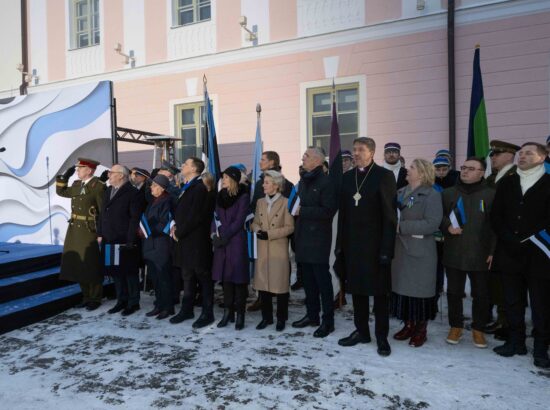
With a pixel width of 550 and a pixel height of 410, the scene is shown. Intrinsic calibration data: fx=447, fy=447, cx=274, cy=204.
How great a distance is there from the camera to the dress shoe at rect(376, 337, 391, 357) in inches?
140

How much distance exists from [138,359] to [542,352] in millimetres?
3104

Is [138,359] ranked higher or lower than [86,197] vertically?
lower

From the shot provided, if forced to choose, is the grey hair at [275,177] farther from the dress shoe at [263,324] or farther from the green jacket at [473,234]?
the green jacket at [473,234]

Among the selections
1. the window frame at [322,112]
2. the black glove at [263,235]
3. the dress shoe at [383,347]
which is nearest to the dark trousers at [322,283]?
the black glove at [263,235]

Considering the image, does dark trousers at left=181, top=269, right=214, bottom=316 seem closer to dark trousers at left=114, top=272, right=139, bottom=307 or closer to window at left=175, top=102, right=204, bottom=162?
dark trousers at left=114, top=272, right=139, bottom=307

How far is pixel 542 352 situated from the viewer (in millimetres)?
3330

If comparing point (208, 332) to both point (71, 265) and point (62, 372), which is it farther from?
point (71, 265)

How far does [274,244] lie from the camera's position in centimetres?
425

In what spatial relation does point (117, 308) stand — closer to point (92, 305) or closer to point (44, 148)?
point (92, 305)

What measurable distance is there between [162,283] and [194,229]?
0.76 meters

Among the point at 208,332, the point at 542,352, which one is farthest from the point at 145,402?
the point at 542,352

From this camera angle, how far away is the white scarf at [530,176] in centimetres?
340

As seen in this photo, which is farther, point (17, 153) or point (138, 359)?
point (17, 153)

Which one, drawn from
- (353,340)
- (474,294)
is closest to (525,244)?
(474,294)
